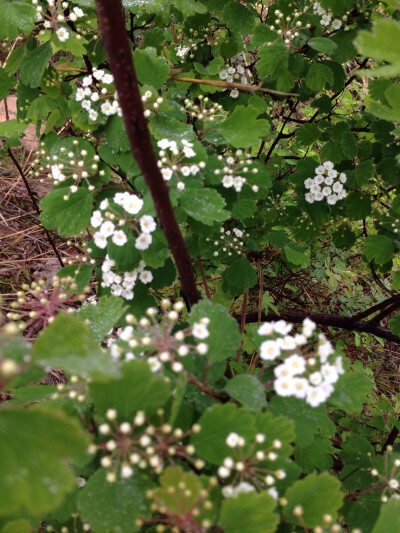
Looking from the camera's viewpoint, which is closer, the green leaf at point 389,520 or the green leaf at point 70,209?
the green leaf at point 389,520

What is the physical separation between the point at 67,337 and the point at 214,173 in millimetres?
961

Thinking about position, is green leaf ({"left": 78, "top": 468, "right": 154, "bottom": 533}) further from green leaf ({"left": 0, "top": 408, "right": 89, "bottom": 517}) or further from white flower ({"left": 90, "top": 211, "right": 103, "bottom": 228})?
white flower ({"left": 90, "top": 211, "right": 103, "bottom": 228})

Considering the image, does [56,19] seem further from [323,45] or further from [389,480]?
[389,480]

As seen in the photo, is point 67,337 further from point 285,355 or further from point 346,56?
point 346,56

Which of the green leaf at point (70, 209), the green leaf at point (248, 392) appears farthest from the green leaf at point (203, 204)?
the green leaf at point (248, 392)

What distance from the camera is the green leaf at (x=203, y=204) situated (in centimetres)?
128

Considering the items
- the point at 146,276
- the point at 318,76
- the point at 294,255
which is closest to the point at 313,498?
the point at 146,276

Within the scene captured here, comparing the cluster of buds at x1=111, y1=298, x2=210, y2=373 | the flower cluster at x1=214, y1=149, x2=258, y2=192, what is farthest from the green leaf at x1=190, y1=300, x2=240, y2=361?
the flower cluster at x1=214, y1=149, x2=258, y2=192

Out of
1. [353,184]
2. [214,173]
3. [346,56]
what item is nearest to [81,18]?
[214,173]

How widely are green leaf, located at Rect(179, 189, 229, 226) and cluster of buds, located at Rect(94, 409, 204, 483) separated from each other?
2.12ft

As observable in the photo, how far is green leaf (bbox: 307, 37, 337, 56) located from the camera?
1.73 meters

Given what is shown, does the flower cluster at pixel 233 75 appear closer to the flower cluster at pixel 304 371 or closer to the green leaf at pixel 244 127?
the green leaf at pixel 244 127

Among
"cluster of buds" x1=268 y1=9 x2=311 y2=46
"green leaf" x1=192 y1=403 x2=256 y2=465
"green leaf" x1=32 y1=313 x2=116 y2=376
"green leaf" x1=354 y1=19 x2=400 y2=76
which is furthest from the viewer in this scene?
"cluster of buds" x1=268 y1=9 x2=311 y2=46

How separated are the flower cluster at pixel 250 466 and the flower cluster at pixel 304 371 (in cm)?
12
